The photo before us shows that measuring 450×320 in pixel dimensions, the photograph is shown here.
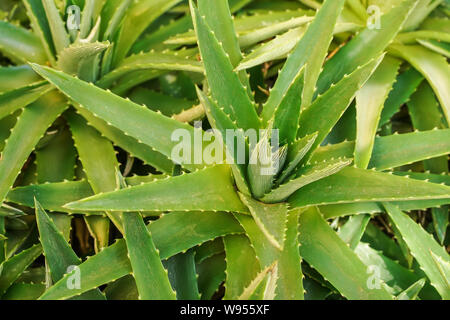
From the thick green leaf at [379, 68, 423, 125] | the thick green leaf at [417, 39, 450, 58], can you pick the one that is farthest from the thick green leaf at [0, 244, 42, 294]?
the thick green leaf at [417, 39, 450, 58]

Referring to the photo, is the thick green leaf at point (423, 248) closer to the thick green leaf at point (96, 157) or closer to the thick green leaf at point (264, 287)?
the thick green leaf at point (264, 287)

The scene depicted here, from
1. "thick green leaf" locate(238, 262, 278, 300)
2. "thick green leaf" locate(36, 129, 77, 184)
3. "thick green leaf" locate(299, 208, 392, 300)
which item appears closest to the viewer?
"thick green leaf" locate(238, 262, 278, 300)

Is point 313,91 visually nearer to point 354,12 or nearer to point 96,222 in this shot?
point 354,12

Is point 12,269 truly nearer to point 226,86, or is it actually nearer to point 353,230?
point 226,86

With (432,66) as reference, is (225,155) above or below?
below

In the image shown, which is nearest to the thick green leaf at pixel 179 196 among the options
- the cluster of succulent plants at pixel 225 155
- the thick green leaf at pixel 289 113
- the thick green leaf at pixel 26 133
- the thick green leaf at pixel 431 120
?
the cluster of succulent plants at pixel 225 155

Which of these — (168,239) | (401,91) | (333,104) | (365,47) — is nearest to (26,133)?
(168,239)

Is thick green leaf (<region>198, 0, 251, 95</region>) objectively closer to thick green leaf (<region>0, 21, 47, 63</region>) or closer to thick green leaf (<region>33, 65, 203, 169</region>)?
thick green leaf (<region>33, 65, 203, 169</region>)

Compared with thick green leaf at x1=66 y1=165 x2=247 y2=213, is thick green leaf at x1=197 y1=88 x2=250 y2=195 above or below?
above
